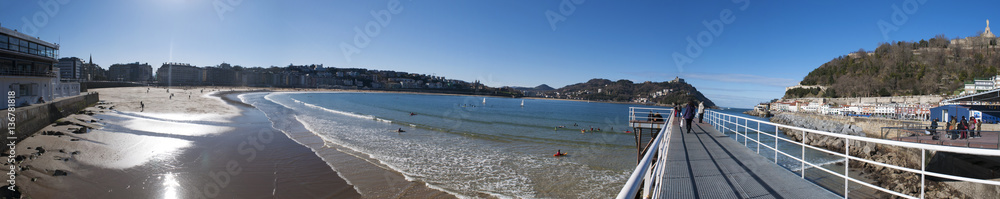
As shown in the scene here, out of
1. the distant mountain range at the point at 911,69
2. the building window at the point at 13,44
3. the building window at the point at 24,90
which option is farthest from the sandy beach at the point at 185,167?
the distant mountain range at the point at 911,69

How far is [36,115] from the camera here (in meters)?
14.5

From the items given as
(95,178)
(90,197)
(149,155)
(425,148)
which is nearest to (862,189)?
(425,148)

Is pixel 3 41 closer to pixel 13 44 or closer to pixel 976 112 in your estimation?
pixel 13 44

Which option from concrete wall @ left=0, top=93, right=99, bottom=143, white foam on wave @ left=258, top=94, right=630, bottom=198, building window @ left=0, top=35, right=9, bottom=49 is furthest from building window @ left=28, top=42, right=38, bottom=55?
white foam on wave @ left=258, top=94, right=630, bottom=198

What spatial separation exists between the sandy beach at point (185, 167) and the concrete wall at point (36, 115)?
1.18ft

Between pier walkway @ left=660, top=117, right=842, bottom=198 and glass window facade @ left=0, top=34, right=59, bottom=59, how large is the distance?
28873mm

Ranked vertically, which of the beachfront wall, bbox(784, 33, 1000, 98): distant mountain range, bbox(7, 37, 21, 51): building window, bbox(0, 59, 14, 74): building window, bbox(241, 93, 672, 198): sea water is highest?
bbox(784, 33, 1000, 98): distant mountain range

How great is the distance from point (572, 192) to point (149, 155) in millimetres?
12948

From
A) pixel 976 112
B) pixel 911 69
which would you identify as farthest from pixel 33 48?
pixel 911 69

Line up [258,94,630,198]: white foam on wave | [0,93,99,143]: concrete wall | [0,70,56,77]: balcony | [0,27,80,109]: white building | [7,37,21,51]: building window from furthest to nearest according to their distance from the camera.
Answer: [7,37,21,51]: building window, [0,27,80,109]: white building, [0,70,56,77]: balcony, [0,93,99,143]: concrete wall, [258,94,630,198]: white foam on wave

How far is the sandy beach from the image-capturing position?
8.41 m

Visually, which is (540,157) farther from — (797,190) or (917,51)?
(917,51)

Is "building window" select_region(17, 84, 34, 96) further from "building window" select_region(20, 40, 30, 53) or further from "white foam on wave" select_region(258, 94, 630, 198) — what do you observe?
"white foam on wave" select_region(258, 94, 630, 198)

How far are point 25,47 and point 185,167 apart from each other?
62.2 feet
